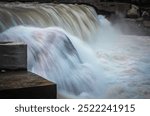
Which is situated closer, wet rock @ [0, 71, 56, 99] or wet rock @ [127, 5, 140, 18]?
wet rock @ [0, 71, 56, 99]

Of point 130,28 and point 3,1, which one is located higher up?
point 3,1

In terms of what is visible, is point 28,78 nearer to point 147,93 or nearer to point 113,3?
point 147,93

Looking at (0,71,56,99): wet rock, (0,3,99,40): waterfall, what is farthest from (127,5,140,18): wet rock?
(0,71,56,99): wet rock

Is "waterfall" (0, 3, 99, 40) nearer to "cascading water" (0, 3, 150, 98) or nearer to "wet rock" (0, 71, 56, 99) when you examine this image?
"cascading water" (0, 3, 150, 98)

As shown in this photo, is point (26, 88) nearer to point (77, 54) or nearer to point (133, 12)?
point (77, 54)

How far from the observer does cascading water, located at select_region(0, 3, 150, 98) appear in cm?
534

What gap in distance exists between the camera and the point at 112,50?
29.6ft

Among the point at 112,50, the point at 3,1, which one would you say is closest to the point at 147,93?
the point at 112,50

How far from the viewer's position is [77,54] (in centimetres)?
614

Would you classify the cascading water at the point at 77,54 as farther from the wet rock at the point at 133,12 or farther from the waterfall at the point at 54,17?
the wet rock at the point at 133,12

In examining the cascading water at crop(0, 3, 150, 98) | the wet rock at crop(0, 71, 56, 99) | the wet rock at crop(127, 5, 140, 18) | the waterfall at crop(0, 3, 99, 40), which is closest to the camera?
the wet rock at crop(0, 71, 56, 99)

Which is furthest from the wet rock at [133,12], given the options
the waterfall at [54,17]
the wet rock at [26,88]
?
the wet rock at [26,88]

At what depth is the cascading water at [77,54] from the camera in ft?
17.5

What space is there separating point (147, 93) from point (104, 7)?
650 centimetres
